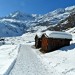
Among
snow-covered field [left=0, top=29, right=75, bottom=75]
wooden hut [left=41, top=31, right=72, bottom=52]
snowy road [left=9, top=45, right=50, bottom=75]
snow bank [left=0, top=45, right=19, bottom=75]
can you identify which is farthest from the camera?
wooden hut [left=41, top=31, right=72, bottom=52]

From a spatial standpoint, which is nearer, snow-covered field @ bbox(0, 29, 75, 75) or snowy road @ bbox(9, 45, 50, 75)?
snowy road @ bbox(9, 45, 50, 75)

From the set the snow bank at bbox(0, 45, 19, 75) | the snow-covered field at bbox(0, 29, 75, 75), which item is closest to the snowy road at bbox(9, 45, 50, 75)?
the snow-covered field at bbox(0, 29, 75, 75)

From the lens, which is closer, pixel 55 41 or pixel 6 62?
pixel 6 62

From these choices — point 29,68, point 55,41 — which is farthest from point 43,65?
point 55,41

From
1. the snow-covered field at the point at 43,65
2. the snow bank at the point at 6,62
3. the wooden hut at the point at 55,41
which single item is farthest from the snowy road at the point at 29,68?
the wooden hut at the point at 55,41

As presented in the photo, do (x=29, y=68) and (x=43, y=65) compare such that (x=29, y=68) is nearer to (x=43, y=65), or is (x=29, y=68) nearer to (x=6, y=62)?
(x=43, y=65)

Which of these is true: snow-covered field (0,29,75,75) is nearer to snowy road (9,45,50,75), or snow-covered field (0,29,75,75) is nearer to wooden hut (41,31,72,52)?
snowy road (9,45,50,75)

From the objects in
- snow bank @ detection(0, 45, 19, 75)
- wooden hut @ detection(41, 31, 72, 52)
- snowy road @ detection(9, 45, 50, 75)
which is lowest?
snowy road @ detection(9, 45, 50, 75)

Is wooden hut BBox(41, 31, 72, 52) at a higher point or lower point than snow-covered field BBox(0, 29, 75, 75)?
higher

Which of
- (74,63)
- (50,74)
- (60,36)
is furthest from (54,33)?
(50,74)

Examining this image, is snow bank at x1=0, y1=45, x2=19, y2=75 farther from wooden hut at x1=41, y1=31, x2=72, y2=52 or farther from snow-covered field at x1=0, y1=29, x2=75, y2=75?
wooden hut at x1=41, y1=31, x2=72, y2=52

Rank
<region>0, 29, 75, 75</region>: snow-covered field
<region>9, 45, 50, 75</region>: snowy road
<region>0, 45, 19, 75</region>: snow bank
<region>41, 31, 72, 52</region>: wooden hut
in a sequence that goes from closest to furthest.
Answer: <region>0, 45, 19, 75</region>: snow bank
<region>9, 45, 50, 75</region>: snowy road
<region>0, 29, 75, 75</region>: snow-covered field
<region>41, 31, 72, 52</region>: wooden hut

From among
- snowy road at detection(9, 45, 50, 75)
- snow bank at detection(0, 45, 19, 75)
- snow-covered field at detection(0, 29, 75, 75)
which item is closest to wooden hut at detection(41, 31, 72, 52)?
snow bank at detection(0, 45, 19, 75)

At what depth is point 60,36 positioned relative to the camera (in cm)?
4238
